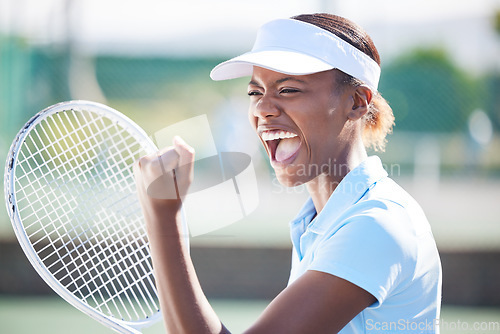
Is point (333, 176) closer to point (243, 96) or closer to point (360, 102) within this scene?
point (360, 102)

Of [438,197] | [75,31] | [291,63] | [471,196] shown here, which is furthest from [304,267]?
[471,196]

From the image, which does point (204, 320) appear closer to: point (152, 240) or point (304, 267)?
point (152, 240)

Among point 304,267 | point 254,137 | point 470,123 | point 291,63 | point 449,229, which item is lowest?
point 449,229

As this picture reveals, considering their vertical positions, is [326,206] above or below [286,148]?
below

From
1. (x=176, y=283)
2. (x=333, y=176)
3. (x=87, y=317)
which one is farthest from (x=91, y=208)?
(x=176, y=283)

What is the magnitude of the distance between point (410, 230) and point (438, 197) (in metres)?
6.10

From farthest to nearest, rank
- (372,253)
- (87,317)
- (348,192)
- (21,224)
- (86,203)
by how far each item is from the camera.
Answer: (87,317) → (86,203) → (21,224) → (348,192) → (372,253)

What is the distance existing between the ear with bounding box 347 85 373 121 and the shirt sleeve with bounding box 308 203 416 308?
0.38 meters

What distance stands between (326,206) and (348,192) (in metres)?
0.06

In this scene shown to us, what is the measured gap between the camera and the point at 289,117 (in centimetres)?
151

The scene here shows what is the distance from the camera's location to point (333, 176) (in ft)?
5.05

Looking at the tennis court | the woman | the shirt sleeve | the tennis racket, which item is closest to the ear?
the woman

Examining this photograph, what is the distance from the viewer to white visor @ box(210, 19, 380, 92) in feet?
4.82

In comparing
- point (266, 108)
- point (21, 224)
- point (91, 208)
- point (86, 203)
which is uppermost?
point (266, 108)
